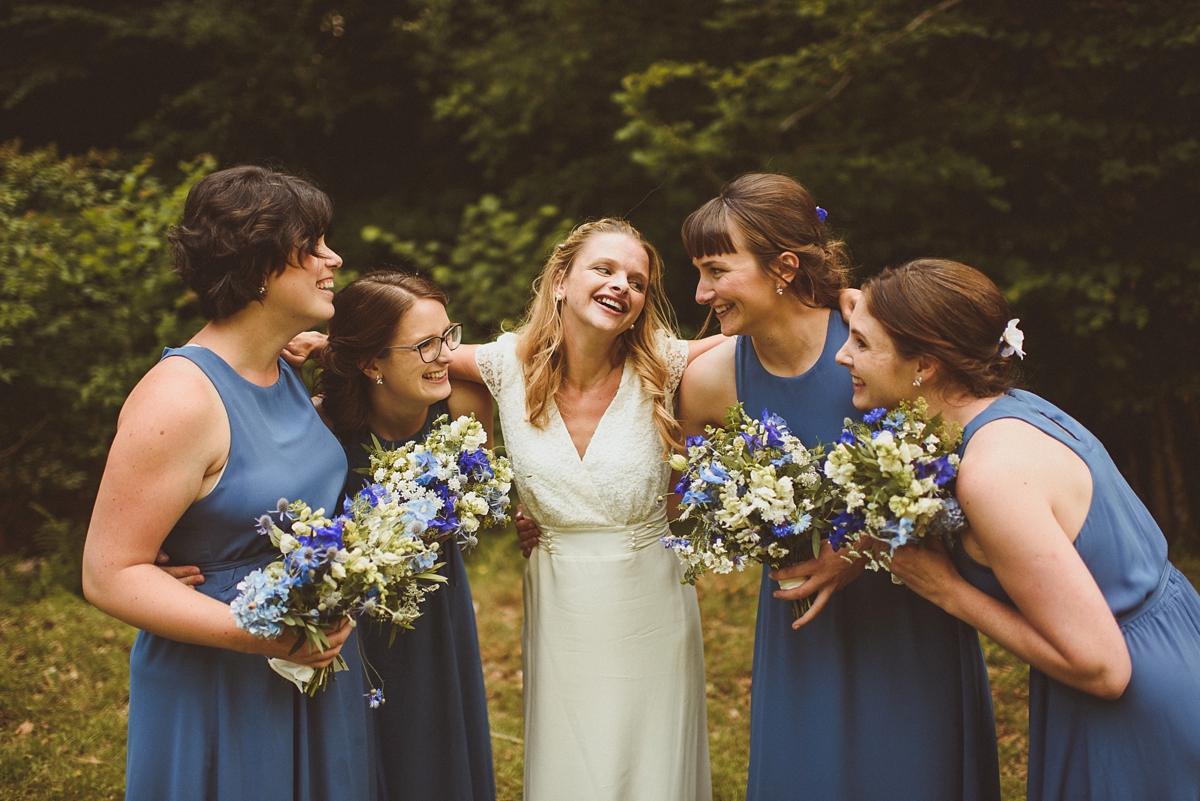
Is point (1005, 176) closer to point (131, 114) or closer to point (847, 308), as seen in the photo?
point (847, 308)

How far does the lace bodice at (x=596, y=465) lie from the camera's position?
3584 mm

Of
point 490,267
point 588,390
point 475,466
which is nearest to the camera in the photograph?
point 475,466

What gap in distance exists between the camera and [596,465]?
3.59 m

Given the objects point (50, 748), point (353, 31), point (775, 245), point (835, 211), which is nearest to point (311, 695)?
point (775, 245)

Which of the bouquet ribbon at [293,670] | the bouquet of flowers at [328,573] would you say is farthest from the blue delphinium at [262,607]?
the bouquet ribbon at [293,670]

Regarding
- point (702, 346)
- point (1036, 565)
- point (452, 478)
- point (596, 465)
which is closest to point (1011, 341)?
point (1036, 565)

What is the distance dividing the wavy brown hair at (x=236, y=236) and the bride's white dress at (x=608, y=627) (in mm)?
1340

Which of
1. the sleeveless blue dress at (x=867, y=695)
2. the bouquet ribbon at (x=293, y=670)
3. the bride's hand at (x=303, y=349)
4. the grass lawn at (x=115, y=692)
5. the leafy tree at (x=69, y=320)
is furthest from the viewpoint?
the leafy tree at (x=69, y=320)

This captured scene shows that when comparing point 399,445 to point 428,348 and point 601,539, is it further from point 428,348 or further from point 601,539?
point 601,539

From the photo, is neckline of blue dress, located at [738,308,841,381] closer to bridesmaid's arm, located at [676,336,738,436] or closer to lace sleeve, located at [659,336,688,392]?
bridesmaid's arm, located at [676,336,738,436]

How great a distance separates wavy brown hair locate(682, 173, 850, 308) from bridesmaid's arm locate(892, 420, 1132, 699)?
1.03 meters

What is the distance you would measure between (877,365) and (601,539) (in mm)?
1350

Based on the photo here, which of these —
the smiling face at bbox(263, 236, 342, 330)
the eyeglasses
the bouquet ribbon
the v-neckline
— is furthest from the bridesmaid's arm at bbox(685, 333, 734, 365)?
the bouquet ribbon

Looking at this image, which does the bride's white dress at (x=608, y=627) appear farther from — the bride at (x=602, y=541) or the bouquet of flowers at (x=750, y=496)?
the bouquet of flowers at (x=750, y=496)
